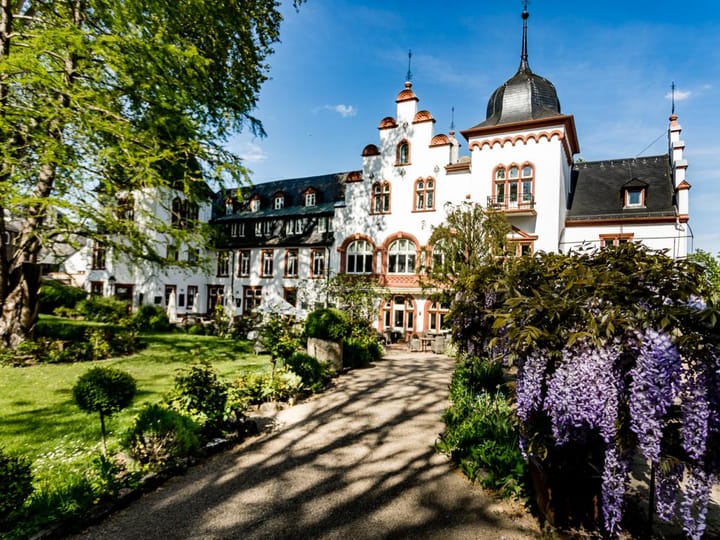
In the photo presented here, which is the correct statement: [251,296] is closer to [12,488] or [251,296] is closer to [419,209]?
[419,209]

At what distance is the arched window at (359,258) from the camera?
25.9 m

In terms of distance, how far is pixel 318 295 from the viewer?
24969 mm

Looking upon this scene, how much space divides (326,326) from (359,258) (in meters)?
12.7

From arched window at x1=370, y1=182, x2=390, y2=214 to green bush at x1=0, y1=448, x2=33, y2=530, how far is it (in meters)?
22.4

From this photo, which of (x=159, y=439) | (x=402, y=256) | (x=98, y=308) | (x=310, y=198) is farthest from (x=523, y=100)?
(x=98, y=308)

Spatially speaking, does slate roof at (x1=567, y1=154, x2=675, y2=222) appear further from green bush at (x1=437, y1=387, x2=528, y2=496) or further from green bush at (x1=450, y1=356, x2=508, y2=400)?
green bush at (x1=437, y1=387, x2=528, y2=496)

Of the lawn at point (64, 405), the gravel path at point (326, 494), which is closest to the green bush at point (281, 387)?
the gravel path at point (326, 494)

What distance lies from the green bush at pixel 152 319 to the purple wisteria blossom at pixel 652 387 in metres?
24.5

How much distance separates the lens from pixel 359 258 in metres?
26.2

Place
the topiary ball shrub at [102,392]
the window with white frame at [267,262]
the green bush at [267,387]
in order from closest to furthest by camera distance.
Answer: the topiary ball shrub at [102,392]
the green bush at [267,387]
the window with white frame at [267,262]

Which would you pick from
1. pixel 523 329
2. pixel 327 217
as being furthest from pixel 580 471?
pixel 327 217

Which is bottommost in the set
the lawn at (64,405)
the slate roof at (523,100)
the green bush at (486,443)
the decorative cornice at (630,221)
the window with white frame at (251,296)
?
the lawn at (64,405)

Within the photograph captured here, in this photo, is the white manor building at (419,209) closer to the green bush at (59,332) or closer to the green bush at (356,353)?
the green bush at (59,332)

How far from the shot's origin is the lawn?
21.0 ft
